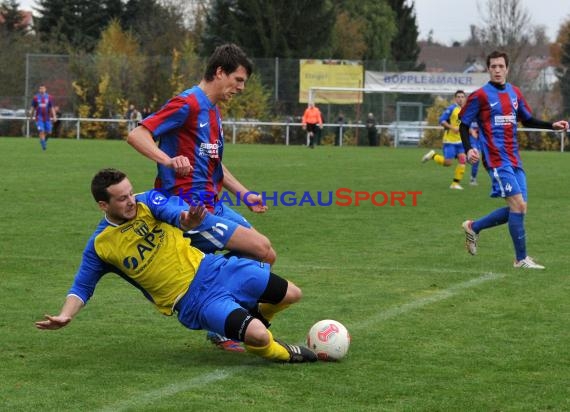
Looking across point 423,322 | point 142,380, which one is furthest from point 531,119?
point 142,380

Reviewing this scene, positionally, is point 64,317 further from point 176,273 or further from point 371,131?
point 371,131

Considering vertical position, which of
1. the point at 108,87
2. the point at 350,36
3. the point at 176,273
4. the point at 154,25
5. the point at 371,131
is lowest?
the point at 176,273

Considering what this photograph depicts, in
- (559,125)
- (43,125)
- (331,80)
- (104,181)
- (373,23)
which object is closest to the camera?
(104,181)

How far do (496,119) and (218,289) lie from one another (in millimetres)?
5287

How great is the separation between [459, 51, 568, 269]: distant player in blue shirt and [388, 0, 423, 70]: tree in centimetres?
7100

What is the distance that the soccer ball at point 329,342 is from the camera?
6.21 metres

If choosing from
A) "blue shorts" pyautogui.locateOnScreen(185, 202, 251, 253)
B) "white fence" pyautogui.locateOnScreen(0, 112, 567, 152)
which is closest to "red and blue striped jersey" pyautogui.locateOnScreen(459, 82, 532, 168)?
"blue shorts" pyautogui.locateOnScreen(185, 202, 251, 253)

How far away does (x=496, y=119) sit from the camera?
10.7 metres

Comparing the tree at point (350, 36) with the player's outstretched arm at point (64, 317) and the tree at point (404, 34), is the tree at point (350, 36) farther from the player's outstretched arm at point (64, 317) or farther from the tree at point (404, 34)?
the player's outstretched arm at point (64, 317)

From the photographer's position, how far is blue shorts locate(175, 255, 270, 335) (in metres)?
6.12

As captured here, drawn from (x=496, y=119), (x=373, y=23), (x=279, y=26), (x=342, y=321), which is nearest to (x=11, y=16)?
(x=279, y=26)

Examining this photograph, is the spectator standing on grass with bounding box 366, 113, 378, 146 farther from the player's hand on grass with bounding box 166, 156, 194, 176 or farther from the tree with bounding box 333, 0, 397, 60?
the player's hand on grass with bounding box 166, 156, 194, 176

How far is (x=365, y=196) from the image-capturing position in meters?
18.5

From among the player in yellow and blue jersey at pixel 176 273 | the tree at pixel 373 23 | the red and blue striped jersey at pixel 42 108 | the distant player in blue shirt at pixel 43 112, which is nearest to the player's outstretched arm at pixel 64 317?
the player in yellow and blue jersey at pixel 176 273
